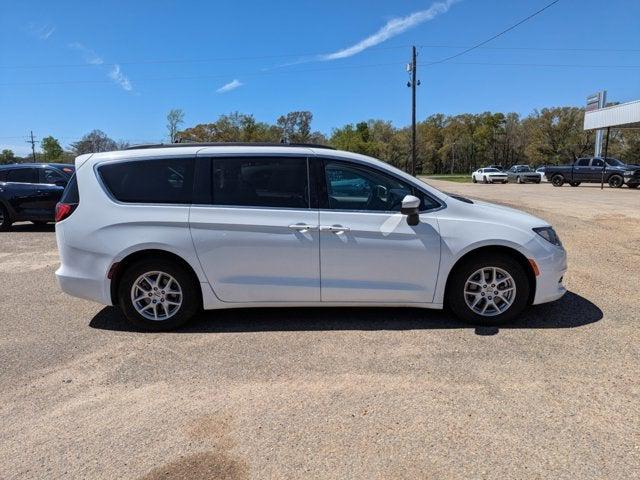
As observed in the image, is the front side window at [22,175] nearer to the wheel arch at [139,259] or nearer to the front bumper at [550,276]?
the wheel arch at [139,259]

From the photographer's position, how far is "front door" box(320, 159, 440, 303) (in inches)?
172

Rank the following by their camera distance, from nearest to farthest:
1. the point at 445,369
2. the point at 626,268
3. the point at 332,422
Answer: the point at 332,422 → the point at 445,369 → the point at 626,268

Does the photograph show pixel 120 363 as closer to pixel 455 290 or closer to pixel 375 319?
pixel 375 319

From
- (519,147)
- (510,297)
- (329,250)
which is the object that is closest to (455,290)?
(510,297)

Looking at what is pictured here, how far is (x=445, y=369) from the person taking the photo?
367 cm

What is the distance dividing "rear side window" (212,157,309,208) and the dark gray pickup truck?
1143 inches

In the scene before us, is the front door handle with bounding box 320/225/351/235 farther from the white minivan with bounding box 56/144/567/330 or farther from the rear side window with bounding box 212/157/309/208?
the rear side window with bounding box 212/157/309/208

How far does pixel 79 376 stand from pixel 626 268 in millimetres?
7004

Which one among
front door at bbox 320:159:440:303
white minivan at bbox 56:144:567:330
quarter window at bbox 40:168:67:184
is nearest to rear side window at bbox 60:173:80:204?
white minivan at bbox 56:144:567:330

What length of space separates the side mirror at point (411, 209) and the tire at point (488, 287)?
63cm

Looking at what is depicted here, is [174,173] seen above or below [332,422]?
above

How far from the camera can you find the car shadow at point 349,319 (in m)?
4.57

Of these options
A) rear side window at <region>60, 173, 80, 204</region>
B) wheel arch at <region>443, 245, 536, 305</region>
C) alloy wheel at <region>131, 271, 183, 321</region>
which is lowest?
alloy wheel at <region>131, 271, 183, 321</region>

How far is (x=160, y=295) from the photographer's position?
4.55 meters
